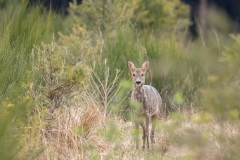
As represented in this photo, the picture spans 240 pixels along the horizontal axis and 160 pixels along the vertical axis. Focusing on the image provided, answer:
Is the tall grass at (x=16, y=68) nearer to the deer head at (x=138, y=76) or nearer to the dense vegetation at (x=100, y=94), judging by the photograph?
the dense vegetation at (x=100, y=94)

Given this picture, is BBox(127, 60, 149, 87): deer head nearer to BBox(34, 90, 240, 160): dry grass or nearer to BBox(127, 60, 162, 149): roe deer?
BBox(127, 60, 162, 149): roe deer

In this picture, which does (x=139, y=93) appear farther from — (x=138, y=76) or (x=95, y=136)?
(x=95, y=136)

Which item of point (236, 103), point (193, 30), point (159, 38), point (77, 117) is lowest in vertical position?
point (236, 103)

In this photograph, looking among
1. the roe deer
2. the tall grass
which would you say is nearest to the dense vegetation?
the tall grass

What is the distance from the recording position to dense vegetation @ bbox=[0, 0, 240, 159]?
5.70 meters

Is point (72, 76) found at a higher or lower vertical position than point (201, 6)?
lower

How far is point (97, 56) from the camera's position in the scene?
39.8 ft

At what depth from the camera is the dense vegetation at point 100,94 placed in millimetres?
5703

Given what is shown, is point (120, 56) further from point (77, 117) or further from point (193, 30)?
point (193, 30)

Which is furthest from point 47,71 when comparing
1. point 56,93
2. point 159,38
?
point 159,38

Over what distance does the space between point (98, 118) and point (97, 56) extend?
3350 millimetres

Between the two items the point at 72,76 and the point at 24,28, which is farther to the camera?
the point at 24,28

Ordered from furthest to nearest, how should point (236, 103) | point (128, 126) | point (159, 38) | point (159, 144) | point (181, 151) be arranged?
1. point (159, 38)
2. point (128, 126)
3. point (159, 144)
4. point (181, 151)
5. point (236, 103)

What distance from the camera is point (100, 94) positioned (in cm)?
992
